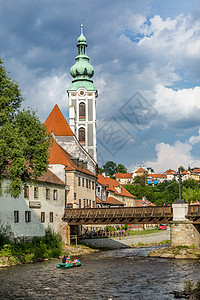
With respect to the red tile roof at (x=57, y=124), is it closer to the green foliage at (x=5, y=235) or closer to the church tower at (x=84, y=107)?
the church tower at (x=84, y=107)

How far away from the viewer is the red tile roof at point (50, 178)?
145ft

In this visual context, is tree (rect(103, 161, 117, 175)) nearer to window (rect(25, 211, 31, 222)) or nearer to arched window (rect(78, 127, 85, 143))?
arched window (rect(78, 127, 85, 143))

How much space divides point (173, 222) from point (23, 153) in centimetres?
1946

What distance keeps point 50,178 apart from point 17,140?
1939cm

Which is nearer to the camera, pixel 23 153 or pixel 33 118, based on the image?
pixel 23 153

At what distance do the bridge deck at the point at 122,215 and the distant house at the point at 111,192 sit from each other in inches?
1226

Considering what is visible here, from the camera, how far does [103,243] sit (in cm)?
5388

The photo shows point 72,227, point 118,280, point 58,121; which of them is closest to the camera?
point 118,280

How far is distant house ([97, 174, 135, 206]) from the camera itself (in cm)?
8038

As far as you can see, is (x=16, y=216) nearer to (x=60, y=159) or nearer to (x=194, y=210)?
(x=60, y=159)

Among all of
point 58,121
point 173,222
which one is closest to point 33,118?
point 173,222

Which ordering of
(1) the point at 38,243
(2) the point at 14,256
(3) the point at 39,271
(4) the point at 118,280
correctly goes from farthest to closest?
(1) the point at 38,243, (2) the point at 14,256, (3) the point at 39,271, (4) the point at 118,280

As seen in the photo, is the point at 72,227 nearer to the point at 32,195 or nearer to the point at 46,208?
the point at 46,208

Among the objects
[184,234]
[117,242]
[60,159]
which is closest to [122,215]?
[184,234]
